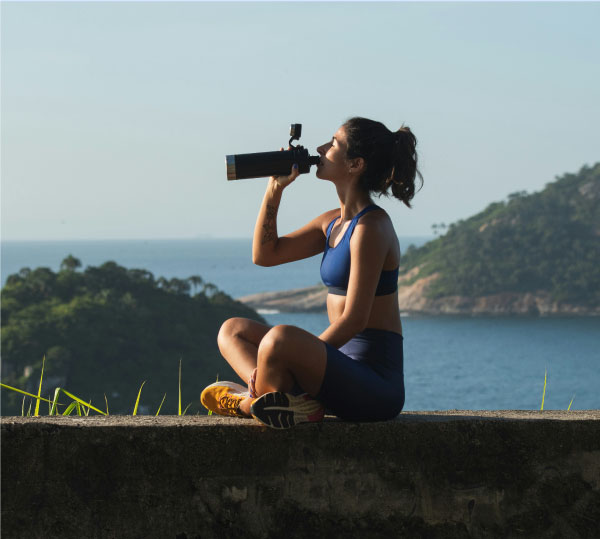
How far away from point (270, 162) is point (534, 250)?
102 m

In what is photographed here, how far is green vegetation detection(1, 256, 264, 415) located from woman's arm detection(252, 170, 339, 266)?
1724 inches

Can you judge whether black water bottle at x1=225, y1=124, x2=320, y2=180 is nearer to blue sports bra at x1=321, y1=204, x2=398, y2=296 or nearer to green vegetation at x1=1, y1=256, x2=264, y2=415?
blue sports bra at x1=321, y1=204, x2=398, y2=296

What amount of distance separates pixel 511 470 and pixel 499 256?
102558 millimetres

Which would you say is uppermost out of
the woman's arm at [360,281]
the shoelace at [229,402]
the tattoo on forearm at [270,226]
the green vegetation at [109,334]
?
the tattoo on forearm at [270,226]

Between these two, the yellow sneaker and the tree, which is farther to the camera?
the tree

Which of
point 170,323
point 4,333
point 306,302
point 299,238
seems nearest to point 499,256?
point 306,302

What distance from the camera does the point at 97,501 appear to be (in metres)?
2.52

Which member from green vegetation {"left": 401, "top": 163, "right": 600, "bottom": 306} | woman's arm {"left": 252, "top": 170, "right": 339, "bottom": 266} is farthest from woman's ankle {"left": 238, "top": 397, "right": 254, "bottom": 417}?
green vegetation {"left": 401, "top": 163, "right": 600, "bottom": 306}

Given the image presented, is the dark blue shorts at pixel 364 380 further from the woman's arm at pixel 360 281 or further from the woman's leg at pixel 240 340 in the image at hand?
the woman's leg at pixel 240 340

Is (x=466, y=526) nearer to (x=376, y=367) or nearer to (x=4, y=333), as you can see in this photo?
(x=376, y=367)

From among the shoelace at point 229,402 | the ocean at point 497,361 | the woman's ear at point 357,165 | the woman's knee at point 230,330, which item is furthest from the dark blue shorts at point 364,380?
the ocean at point 497,361

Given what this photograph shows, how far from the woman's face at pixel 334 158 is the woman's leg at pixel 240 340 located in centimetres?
54

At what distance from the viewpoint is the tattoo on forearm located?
313 centimetres

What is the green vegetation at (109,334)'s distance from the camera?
47000 mm
